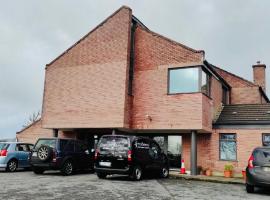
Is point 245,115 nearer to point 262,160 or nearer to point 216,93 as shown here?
point 216,93

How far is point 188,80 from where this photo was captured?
18.5 metres

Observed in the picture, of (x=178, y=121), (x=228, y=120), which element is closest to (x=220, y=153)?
(x=228, y=120)

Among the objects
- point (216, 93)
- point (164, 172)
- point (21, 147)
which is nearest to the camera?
point (164, 172)

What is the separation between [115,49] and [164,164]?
7670 millimetres

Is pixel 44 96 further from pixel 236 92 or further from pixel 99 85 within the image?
pixel 236 92

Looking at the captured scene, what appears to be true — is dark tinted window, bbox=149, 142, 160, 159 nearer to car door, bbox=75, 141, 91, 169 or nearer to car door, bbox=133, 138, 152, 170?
car door, bbox=133, 138, 152, 170

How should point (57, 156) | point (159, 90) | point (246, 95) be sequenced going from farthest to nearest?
point (246, 95), point (159, 90), point (57, 156)

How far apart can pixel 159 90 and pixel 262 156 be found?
349 inches

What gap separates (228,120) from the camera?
19.6 m

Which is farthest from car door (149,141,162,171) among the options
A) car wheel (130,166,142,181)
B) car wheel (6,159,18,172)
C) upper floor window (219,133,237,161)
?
car wheel (6,159,18,172)

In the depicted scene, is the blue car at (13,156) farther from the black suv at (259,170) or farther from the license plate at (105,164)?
the black suv at (259,170)

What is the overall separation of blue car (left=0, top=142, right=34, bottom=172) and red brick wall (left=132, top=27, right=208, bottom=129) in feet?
20.3

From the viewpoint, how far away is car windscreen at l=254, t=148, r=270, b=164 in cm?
1116

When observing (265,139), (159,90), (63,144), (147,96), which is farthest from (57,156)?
(265,139)
